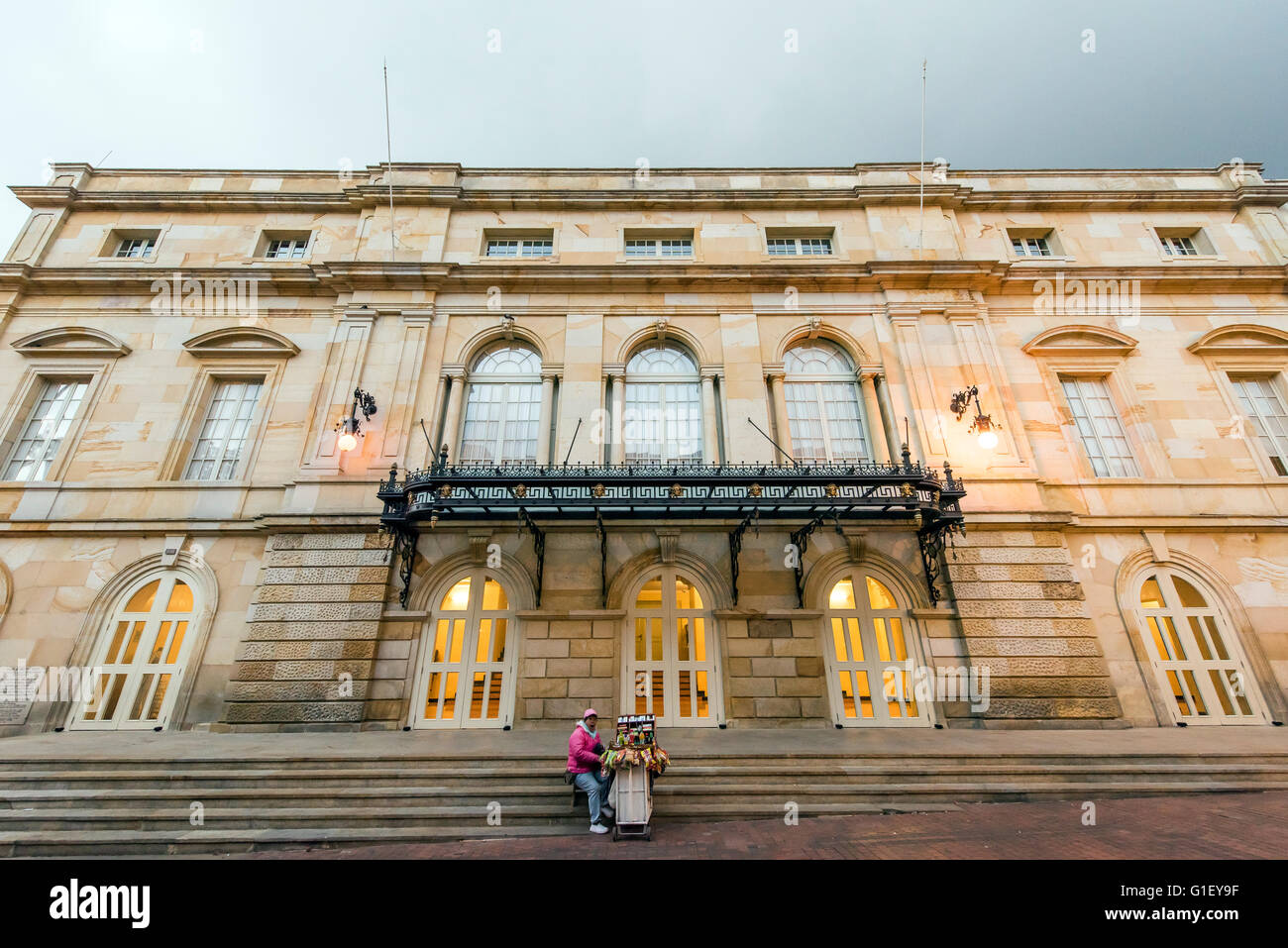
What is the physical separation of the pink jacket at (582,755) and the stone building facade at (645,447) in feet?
14.1

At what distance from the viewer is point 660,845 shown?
6.12 metres

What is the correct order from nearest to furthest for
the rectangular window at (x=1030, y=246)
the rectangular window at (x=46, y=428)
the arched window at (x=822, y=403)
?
the rectangular window at (x=46, y=428), the arched window at (x=822, y=403), the rectangular window at (x=1030, y=246)

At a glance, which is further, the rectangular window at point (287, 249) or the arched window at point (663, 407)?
the rectangular window at point (287, 249)

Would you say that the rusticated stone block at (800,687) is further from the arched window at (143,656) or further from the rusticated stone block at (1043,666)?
the arched window at (143,656)

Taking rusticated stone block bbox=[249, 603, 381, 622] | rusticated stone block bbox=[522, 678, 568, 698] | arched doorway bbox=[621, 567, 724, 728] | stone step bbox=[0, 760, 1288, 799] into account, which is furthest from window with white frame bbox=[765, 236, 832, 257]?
rusticated stone block bbox=[249, 603, 381, 622]

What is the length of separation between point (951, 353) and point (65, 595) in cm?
2356

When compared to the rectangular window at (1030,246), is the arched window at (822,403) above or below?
below

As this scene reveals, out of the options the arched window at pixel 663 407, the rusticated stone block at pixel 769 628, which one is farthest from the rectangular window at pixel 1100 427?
the arched window at pixel 663 407

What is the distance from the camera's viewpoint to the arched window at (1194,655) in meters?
11.5

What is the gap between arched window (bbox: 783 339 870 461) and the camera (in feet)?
45.2

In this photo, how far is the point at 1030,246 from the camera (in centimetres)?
1689

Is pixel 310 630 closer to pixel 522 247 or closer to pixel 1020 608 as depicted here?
pixel 522 247

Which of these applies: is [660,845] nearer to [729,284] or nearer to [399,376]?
[399,376]

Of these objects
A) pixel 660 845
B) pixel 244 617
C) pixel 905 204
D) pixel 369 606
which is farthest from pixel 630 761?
pixel 905 204
